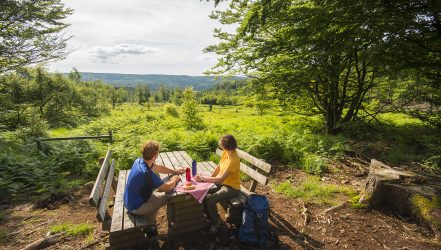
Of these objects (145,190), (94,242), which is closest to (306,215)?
(145,190)

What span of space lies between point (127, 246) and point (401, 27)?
789 centimetres

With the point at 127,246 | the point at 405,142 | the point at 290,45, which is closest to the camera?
the point at 127,246

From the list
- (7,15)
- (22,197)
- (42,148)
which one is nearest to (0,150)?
(42,148)

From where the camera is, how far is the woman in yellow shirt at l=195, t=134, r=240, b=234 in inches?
180

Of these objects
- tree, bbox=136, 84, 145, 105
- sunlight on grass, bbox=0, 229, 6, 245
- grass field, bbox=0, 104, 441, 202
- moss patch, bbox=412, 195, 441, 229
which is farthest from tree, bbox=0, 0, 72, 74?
tree, bbox=136, 84, 145, 105

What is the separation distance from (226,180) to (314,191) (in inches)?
112

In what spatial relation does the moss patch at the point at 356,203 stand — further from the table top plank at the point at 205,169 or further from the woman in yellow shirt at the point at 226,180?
the table top plank at the point at 205,169

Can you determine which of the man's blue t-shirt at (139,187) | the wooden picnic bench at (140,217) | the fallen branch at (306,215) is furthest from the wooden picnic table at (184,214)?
the fallen branch at (306,215)

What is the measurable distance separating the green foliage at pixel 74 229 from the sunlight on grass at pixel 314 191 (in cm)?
444

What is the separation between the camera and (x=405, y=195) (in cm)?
523

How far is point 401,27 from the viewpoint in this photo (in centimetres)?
643

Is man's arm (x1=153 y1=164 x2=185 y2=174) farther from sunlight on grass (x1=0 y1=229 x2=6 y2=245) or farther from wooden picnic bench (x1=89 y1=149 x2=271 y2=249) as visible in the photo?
sunlight on grass (x1=0 y1=229 x2=6 y2=245)

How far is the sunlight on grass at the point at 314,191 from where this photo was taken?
239 inches

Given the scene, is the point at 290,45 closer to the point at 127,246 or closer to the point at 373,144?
the point at 373,144
